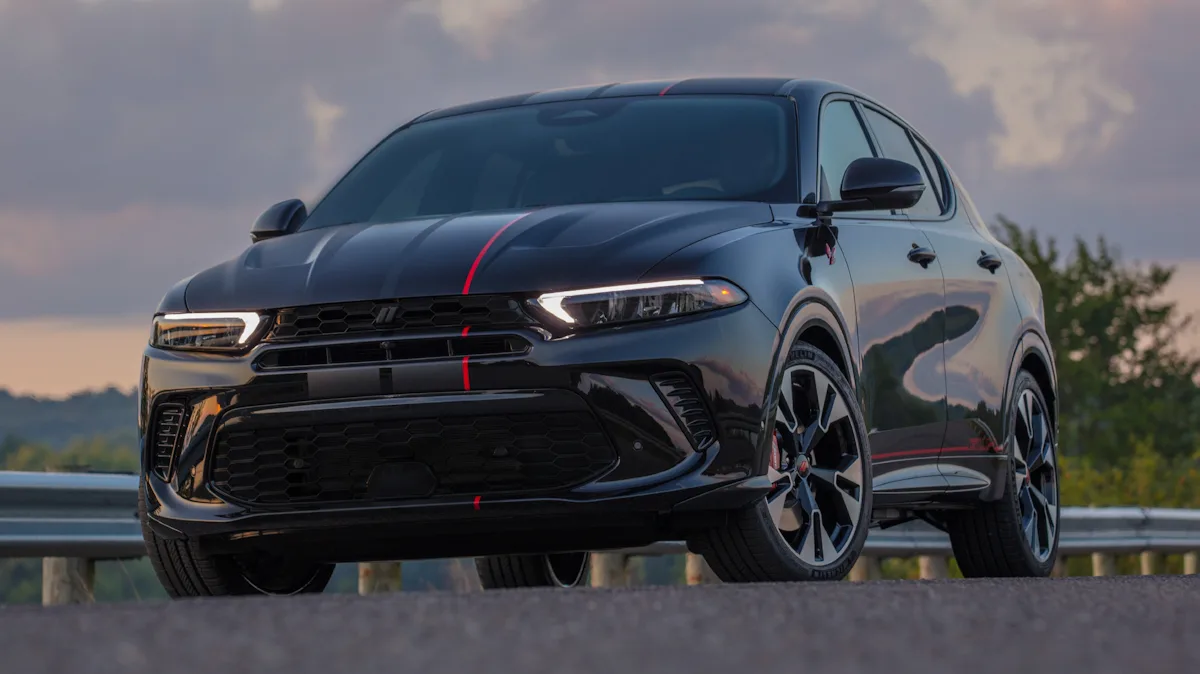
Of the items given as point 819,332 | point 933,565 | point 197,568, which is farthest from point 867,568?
point 197,568

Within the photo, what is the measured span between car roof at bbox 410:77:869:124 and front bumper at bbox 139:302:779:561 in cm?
180

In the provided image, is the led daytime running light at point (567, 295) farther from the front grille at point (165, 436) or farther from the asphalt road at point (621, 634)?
the front grille at point (165, 436)

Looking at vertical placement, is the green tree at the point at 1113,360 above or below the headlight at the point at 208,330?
below

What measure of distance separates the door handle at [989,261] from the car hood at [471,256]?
7.61 feet

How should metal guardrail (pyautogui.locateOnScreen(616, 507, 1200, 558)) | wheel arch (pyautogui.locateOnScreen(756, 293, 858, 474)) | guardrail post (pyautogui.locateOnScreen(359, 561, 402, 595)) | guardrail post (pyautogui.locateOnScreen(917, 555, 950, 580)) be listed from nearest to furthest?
wheel arch (pyautogui.locateOnScreen(756, 293, 858, 474)) → guardrail post (pyautogui.locateOnScreen(359, 561, 402, 595)) → metal guardrail (pyautogui.locateOnScreen(616, 507, 1200, 558)) → guardrail post (pyautogui.locateOnScreen(917, 555, 950, 580))

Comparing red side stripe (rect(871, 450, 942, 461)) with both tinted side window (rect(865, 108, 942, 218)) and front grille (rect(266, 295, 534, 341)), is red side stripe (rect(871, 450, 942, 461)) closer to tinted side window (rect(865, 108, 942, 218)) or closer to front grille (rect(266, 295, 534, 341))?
tinted side window (rect(865, 108, 942, 218))

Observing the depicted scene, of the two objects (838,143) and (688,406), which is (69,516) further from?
(838,143)

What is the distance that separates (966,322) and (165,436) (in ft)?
11.1

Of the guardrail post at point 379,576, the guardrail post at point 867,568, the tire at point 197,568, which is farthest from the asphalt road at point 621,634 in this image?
the guardrail post at point 867,568

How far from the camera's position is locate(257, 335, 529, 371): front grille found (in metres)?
5.56

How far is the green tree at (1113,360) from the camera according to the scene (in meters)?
77.2

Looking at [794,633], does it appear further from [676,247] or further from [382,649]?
[676,247]

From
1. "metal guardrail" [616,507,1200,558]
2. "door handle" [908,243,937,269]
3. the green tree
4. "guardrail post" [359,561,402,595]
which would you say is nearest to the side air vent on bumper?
"door handle" [908,243,937,269]

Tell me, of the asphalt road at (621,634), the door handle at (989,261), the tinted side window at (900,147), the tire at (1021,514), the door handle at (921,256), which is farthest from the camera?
the door handle at (989,261)
